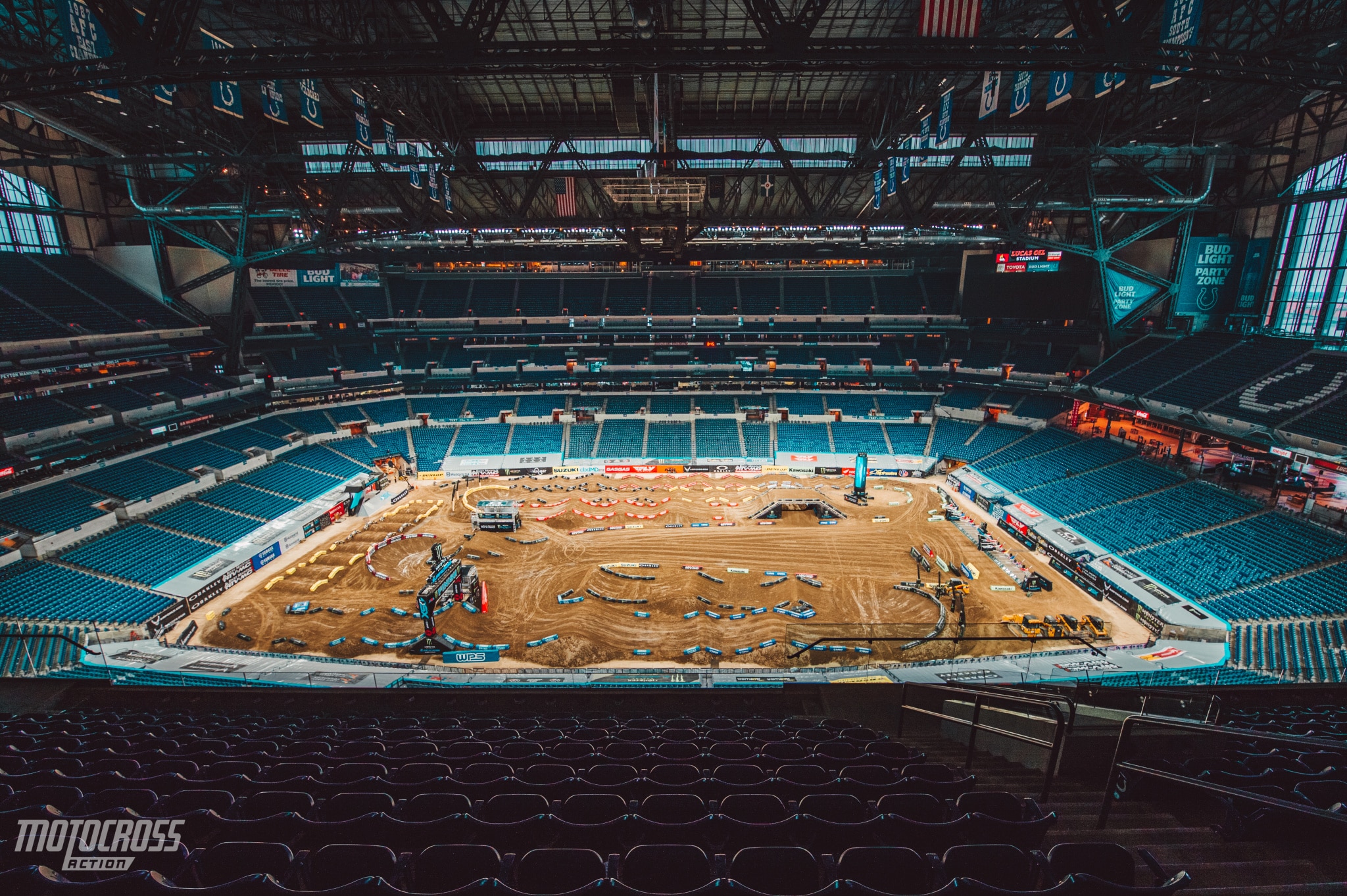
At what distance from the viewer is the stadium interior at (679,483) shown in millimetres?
4531

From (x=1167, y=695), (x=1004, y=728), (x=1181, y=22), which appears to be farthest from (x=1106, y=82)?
(x=1004, y=728)

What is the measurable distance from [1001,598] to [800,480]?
61.3 feet

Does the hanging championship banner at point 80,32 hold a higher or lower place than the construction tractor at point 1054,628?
higher

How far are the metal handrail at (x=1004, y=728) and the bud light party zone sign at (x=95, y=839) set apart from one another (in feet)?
25.1

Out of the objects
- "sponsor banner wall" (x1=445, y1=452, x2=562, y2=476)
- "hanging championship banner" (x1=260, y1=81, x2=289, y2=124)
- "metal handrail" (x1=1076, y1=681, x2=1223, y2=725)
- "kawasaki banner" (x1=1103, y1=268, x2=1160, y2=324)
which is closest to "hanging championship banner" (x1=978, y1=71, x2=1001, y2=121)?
"metal handrail" (x1=1076, y1=681, x2=1223, y2=725)

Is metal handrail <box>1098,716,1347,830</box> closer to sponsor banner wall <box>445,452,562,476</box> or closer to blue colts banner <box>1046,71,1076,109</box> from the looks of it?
blue colts banner <box>1046,71,1076,109</box>

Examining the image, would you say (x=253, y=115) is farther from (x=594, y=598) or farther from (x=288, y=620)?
(x=594, y=598)

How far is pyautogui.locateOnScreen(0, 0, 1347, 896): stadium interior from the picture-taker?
453 cm

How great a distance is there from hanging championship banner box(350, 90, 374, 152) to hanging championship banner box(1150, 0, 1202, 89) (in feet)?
88.6

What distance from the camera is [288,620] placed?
23172 mm

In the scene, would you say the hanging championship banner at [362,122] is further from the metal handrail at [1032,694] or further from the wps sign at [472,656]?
the metal handrail at [1032,694]

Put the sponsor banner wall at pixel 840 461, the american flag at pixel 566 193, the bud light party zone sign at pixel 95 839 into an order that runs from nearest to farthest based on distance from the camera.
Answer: the bud light party zone sign at pixel 95 839 → the american flag at pixel 566 193 → the sponsor banner wall at pixel 840 461

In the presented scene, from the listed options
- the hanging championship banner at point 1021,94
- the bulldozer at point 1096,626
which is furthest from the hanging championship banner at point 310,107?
the bulldozer at point 1096,626

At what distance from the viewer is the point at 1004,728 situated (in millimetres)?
8672
